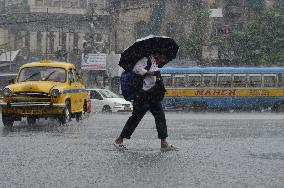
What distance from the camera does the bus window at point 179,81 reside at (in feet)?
138

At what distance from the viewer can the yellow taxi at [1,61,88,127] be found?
54.7ft

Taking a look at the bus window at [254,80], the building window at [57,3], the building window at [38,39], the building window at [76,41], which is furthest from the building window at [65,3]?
the bus window at [254,80]

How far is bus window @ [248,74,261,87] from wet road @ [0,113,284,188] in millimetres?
29086

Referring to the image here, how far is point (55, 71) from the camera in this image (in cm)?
1891

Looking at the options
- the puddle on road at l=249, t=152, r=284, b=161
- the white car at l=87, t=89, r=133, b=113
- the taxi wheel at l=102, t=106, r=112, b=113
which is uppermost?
the puddle on road at l=249, t=152, r=284, b=161

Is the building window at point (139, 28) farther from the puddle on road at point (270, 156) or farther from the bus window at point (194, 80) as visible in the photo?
the puddle on road at point (270, 156)

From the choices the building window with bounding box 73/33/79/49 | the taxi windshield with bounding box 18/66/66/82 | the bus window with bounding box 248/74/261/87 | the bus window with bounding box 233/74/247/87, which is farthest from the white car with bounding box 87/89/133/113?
the building window with bounding box 73/33/79/49

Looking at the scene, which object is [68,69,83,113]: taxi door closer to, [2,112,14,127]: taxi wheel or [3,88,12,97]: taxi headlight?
[3,88,12,97]: taxi headlight

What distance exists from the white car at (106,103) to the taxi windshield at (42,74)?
17.9 metres

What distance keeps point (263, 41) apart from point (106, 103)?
73.7 ft

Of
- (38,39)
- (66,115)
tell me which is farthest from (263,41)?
(38,39)

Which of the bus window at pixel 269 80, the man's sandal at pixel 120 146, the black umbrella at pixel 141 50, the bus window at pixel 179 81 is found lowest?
the bus window at pixel 179 81

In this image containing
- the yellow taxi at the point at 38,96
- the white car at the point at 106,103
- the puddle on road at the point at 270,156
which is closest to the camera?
the puddle on road at the point at 270,156

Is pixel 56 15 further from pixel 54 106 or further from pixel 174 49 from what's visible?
pixel 174 49
